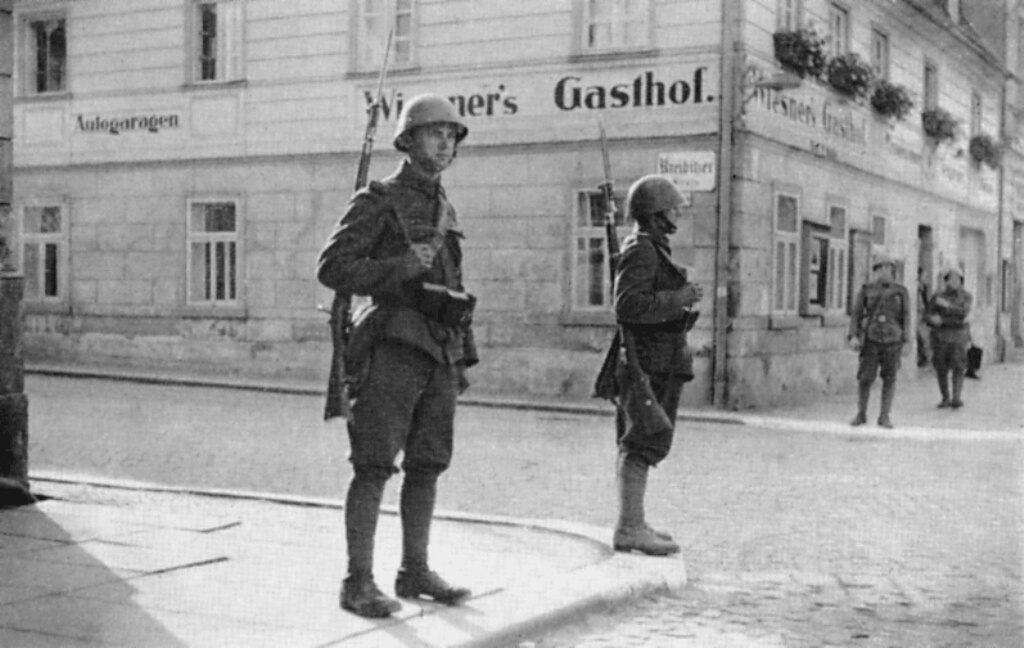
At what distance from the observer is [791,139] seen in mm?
20078

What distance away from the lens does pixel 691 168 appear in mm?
18641

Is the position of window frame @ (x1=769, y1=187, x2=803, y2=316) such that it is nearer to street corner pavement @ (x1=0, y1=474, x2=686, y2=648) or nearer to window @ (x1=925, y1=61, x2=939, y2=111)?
window @ (x1=925, y1=61, x2=939, y2=111)

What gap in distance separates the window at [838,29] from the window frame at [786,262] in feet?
8.77

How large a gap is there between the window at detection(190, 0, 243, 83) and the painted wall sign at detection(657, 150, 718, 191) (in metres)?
6.67

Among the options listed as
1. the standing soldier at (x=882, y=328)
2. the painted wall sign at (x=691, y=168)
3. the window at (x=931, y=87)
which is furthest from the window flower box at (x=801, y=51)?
the window at (x=931, y=87)

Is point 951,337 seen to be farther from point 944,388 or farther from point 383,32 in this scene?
point 383,32

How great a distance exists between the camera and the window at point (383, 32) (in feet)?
66.9

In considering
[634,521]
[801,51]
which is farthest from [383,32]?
[634,521]

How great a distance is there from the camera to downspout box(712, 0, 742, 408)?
18359 millimetres

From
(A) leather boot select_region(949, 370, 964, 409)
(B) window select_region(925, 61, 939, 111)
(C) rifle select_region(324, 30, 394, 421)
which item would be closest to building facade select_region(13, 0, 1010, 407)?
(B) window select_region(925, 61, 939, 111)

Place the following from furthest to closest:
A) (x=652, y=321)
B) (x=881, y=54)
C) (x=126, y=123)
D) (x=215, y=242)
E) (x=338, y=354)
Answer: (x=881, y=54) < (x=126, y=123) < (x=215, y=242) < (x=652, y=321) < (x=338, y=354)

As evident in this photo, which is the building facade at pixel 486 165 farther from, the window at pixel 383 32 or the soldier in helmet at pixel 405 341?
the soldier in helmet at pixel 405 341

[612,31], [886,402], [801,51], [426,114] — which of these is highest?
[612,31]

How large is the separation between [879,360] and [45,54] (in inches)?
552
